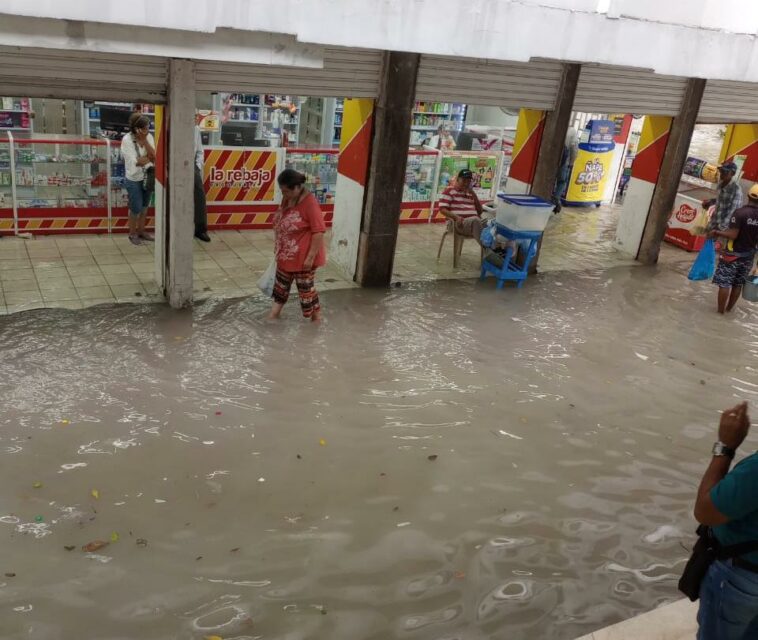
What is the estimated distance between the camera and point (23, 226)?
927 centimetres

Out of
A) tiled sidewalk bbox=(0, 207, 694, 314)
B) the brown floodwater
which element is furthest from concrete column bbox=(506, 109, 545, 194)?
the brown floodwater

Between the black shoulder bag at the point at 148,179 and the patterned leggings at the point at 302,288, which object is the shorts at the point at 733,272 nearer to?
the patterned leggings at the point at 302,288

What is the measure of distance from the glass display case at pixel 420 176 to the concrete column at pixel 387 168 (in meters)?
2.87

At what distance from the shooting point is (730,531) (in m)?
2.84

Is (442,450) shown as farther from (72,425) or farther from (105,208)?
(105,208)

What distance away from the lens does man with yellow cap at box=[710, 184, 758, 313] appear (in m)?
8.31

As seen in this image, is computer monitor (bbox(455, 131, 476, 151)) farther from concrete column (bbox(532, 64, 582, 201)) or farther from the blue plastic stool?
the blue plastic stool

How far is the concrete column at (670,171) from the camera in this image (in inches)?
398

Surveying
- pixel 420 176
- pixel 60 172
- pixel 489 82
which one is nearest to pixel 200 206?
pixel 60 172

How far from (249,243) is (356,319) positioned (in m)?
2.92

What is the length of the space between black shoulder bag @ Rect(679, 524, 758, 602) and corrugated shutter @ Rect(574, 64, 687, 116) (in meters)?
7.48

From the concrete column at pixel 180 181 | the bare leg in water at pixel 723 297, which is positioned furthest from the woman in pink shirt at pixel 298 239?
the bare leg in water at pixel 723 297

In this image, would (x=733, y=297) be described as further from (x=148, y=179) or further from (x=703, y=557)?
(x=148, y=179)

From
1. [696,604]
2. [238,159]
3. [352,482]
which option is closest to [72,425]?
[352,482]
